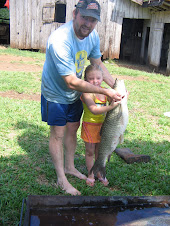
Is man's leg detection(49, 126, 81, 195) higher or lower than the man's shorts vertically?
lower

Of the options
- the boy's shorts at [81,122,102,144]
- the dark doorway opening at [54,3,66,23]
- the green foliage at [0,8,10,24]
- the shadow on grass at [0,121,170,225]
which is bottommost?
the shadow on grass at [0,121,170,225]

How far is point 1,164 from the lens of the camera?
12.8ft

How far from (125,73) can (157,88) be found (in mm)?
2665

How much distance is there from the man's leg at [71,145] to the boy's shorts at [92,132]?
26cm

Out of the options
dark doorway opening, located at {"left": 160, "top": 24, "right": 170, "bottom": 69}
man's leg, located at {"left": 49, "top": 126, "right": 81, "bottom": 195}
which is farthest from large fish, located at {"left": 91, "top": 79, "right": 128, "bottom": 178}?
dark doorway opening, located at {"left": 160, "top": 24, "right": 170, "bottom": 69}

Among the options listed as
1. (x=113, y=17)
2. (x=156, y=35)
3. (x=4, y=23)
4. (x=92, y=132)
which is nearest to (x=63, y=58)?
(x=92, y=132)

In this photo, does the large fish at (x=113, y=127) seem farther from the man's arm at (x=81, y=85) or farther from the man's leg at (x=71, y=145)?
the man's leg at (x=71, y=145)

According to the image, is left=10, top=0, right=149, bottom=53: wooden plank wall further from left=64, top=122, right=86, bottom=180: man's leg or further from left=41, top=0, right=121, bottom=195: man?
left=64, top=122, right=86, bottom=180: man's leg

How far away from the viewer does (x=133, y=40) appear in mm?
17938

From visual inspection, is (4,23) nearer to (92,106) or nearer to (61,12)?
(61,12)

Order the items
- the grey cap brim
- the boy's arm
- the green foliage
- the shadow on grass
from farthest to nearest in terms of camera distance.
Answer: the green foliage, the shadow on grass, the boy's arm, the grey cap brim

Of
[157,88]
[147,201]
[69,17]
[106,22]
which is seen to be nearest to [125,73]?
[157,88]

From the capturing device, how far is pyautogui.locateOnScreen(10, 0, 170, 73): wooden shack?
13930 mm

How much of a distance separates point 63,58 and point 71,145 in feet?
4.36
